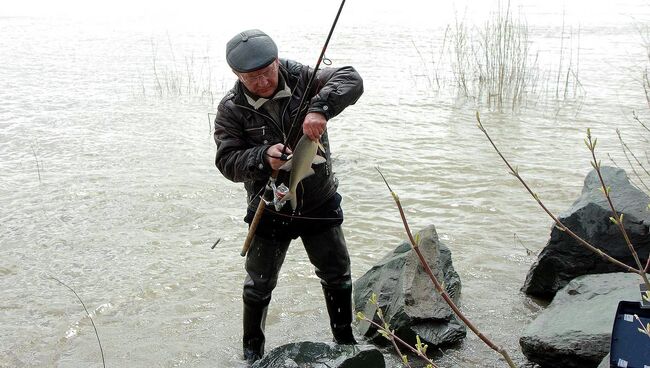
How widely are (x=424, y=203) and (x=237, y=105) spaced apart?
161 inches

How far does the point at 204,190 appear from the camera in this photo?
27.4 ft

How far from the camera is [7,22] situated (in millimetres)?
23094

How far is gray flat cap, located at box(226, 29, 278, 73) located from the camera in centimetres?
373

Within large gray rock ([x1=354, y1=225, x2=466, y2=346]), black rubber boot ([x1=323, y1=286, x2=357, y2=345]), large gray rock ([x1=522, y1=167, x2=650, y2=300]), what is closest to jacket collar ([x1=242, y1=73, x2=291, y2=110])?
black rubber boot ([x1=323, y1=286, x2=357, y2=345])

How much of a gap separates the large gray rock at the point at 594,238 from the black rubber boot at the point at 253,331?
6.65 feet

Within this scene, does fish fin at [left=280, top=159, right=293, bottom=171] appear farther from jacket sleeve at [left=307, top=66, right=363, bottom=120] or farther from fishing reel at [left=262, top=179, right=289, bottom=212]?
jacket sleeve at [left=307, top=66, right=363, bottom=120]

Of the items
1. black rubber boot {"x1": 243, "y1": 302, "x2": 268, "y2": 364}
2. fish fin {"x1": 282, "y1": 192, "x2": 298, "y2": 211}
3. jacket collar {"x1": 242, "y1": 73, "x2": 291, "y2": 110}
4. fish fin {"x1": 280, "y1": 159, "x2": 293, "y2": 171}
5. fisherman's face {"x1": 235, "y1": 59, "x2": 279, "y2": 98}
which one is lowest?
black rubber boot {"x1": 243, "y1": 302, "x2": 268, "y2": 364}

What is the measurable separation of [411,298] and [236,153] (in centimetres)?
150

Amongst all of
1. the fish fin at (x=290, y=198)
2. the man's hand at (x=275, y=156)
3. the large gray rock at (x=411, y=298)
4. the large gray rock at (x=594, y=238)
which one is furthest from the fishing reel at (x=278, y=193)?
the large gray rock at (x=594, y=238)

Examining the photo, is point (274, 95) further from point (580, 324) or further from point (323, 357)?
point (580, 324)

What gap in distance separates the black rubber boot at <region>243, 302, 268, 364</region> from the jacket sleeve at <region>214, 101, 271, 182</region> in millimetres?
906

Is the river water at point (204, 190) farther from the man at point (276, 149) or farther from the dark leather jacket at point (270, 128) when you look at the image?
the dark leather jacket at point (270, 128)

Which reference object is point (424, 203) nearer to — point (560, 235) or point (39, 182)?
point (560, 235)

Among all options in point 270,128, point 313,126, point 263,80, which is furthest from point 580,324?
point 263,80
